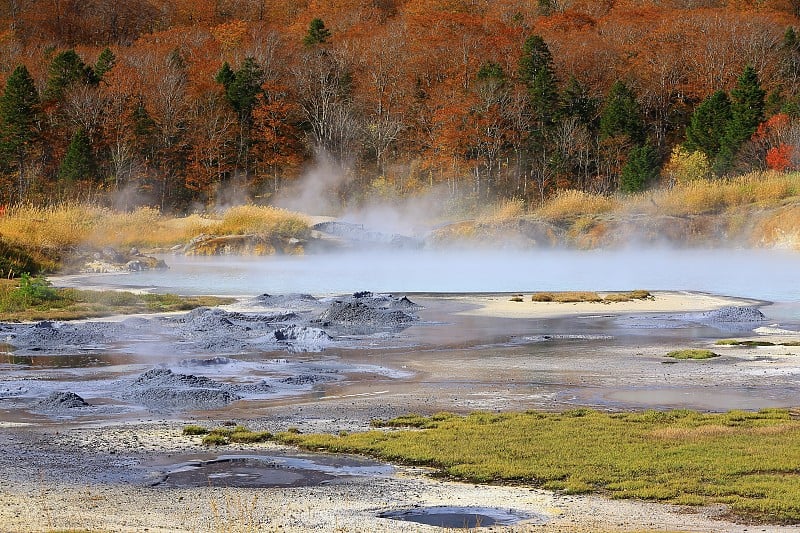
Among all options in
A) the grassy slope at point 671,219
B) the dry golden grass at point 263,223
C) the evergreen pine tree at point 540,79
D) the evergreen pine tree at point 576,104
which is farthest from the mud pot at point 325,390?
the evergreen pine tree at point 576,104

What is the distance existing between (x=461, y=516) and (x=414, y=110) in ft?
222

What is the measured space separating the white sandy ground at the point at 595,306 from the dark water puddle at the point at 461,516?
16.9 metres

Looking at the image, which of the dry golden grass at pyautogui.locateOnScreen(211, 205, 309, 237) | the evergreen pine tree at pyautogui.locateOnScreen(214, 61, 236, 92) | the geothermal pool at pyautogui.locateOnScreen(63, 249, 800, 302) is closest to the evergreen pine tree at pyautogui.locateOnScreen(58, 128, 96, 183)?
the evergreen pine tree at pyautogui.locateOnScreen(214, 61, 236, 92)

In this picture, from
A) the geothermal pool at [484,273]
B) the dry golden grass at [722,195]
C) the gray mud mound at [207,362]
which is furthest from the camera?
the dry golden grass at [722,195]

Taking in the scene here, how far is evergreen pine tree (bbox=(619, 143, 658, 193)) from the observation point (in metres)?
58.9

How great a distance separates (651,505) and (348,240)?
45161mm

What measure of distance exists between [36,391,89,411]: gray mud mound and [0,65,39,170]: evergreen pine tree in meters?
56.7

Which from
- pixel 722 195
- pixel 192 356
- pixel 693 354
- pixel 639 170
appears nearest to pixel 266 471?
pixel 192 356

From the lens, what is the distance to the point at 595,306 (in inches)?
1113

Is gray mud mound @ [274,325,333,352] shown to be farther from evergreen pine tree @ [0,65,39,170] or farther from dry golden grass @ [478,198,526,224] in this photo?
evergreen pine tree @ [0,65,39,170]

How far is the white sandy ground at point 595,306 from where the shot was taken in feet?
88.2

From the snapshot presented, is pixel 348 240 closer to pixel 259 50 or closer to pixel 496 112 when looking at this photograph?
pixel 496 112

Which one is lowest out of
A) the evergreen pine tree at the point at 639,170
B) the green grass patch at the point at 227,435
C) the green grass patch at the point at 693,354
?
the green grass patch at the point at 227,435

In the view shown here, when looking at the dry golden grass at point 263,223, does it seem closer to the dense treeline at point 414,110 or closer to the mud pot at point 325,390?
the dense treeline at point 414,110
